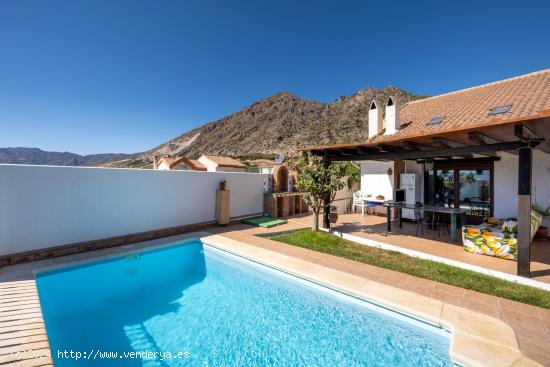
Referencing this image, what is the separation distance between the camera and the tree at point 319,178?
9695 millimetres

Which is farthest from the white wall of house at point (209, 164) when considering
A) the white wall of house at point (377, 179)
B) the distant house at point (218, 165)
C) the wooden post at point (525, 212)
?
the wooden post at point (525, 212)

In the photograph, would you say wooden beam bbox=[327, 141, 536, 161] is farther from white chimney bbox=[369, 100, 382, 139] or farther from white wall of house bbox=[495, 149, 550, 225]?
white wall of house bbox=[495, 149, 550, 225]

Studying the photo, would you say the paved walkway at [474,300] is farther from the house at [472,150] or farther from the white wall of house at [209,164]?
the white wall of house at [209,164]

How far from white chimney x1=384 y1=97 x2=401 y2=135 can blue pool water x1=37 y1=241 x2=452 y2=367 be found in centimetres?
1062

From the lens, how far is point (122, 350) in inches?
156

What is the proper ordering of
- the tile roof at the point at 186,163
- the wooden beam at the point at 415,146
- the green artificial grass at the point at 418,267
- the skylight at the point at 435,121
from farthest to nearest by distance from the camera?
the tile roof at the point at 186,163 → the skylight at the point at 435,121 → the wooden beam at the point at 415,146 → the green artificial grass at the point at 418,267

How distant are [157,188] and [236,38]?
18936mm

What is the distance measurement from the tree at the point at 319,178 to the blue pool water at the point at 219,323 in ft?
13.1

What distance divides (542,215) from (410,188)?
4.64m

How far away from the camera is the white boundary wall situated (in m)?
6.69

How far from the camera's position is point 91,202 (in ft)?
26.4

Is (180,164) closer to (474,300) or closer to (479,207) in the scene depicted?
(479,207)

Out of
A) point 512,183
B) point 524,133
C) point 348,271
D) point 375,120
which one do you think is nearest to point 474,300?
point 348,271

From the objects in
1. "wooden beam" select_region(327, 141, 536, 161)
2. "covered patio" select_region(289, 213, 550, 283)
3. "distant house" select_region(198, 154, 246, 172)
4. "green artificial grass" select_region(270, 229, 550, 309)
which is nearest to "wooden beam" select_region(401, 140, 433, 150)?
"wooden beam" select_region(327, 141, 536, 161)
